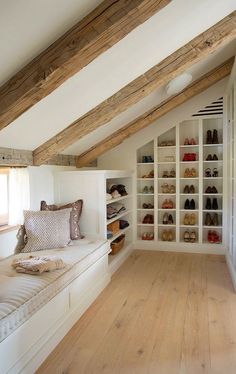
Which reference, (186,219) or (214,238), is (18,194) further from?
(214,238)

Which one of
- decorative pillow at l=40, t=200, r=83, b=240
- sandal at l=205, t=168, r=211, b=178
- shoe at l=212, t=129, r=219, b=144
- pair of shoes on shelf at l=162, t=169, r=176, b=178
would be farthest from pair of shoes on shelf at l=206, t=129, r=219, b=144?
decorative pillow at l=40, t=200, r=83, b=240

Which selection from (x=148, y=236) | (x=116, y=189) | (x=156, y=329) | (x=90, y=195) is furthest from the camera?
(x=148, y=236)

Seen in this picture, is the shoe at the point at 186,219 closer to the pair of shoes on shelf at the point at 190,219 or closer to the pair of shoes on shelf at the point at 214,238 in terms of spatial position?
the pair of shoes on shelf at the point at 190,219

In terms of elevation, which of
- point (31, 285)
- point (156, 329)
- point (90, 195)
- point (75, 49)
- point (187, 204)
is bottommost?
point (156, 329)

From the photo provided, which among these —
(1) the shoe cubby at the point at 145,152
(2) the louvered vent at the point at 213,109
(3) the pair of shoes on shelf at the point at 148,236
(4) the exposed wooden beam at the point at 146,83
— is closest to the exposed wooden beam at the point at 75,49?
(4) the exposed wooden beam at the point at 146,83

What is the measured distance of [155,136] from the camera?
4.59 metres

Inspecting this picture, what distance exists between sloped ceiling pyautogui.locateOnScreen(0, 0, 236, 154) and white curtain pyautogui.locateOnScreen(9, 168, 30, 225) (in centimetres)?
A: 32

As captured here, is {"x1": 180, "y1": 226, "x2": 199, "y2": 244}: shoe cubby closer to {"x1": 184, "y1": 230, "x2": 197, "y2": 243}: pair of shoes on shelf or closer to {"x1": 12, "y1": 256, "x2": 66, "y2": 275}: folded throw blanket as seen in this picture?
{"x1": 184, "y1": 230, "x2": 197, "y2": 243}: pair of shoes on shelf

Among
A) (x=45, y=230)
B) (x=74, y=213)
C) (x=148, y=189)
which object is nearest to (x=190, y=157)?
(x=148, y=189)

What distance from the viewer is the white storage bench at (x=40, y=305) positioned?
165 centimetres

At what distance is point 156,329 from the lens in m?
2.35

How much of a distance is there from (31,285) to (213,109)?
12.0 ft

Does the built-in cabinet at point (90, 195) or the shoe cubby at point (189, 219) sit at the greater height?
the built-in cabinet at point (90, 195)

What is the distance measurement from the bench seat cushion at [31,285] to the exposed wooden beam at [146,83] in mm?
1146
